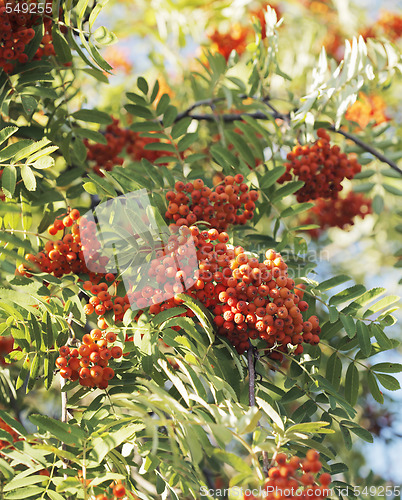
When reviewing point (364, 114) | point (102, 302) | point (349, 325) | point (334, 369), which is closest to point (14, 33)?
point (102, 302)

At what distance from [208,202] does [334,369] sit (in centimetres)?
94

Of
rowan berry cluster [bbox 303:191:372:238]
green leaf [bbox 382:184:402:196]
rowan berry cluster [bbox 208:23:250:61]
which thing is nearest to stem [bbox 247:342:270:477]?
green leaf [bbox 382:184:402:196]

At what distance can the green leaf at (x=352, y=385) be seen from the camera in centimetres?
228

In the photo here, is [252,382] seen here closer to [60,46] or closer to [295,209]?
[295,209]

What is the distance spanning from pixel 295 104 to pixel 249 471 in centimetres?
253

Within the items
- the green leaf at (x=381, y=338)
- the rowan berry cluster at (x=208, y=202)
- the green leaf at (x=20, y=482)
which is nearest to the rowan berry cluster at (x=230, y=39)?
the rowan berry cluster at (x=208, y=202)

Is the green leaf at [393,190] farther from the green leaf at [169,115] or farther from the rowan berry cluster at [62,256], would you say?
the rowan berry cluster at [62,256]

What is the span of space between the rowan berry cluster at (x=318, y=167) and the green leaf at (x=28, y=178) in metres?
1.42

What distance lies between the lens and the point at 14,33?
2373 millimetres

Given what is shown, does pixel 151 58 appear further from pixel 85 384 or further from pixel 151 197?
pixel 85 384

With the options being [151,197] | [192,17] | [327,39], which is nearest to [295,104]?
[151,197]

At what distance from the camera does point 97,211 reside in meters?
2.19

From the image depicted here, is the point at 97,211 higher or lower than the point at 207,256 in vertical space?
higher

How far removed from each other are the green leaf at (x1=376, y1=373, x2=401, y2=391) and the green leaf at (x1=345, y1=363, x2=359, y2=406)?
0.37ft
